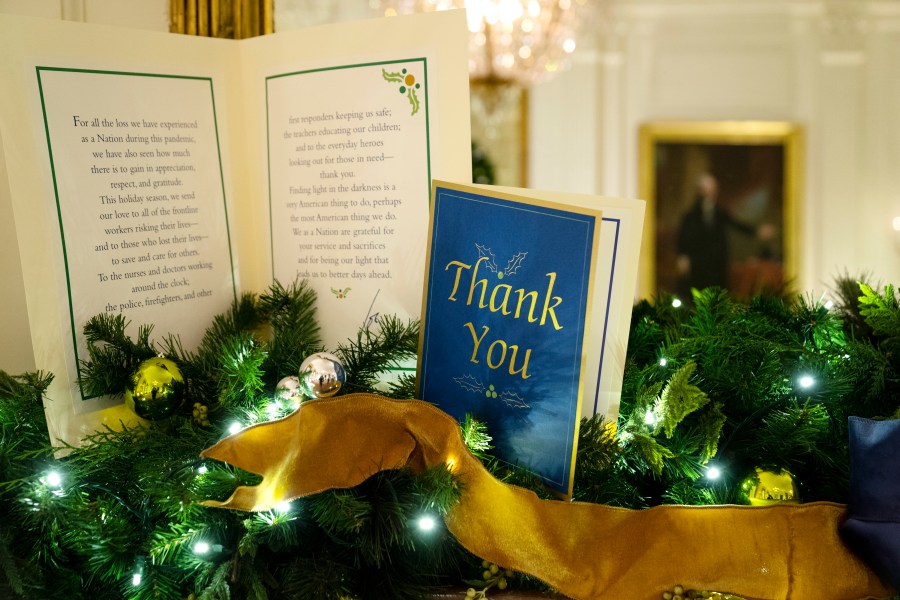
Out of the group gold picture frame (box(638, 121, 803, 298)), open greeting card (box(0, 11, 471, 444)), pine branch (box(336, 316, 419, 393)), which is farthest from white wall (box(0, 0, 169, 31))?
gold picture frame (box(638, 121, 803, 298))

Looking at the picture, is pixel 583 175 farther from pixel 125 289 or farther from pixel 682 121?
pixel 125 289

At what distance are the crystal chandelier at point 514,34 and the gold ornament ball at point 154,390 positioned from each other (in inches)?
96.6

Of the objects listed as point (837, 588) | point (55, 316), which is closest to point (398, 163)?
point (55, 316)

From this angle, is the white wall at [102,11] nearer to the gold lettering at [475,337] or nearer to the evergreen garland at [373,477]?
the evergreen garland at [373,477]

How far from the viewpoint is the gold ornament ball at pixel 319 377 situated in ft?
1.61

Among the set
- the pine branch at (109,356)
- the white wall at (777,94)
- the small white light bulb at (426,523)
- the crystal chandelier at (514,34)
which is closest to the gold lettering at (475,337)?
the small white light bulb at (426,523)

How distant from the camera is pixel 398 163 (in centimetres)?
60

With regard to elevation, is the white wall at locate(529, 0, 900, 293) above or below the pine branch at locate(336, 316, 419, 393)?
above

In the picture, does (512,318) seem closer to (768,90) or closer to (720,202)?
(720,202)

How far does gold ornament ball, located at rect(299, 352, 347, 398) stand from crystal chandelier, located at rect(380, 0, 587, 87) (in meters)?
2.46

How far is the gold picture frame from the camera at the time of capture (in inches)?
140

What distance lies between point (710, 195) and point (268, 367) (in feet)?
11.5

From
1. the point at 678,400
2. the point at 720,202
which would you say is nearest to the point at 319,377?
the point at 678,400

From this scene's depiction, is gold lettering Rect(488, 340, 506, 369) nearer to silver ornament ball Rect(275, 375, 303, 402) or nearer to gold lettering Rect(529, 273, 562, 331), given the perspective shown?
gold lettering Rect(529, 273, 562, 331)
